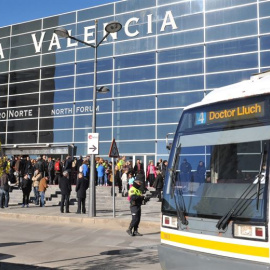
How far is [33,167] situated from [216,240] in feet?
63.3

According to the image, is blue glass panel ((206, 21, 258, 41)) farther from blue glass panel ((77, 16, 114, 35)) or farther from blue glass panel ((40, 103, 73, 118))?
blue glass panel ((40, 103, 73, 118))

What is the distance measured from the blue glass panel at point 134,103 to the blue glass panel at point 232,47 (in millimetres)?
5033

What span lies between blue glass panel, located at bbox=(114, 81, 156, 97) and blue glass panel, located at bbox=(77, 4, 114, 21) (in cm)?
579

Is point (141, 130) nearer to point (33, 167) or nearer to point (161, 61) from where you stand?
point (161, 61)

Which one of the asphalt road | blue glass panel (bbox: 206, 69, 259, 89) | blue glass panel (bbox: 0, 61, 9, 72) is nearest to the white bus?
the asphalt road

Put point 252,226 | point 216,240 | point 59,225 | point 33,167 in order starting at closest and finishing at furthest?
point 252,226 < point 216,240 < point 59,225 < point 33,167

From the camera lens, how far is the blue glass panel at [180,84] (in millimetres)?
27000

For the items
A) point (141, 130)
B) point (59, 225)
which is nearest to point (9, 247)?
point (59, 225)

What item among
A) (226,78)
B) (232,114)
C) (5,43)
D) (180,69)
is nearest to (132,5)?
(180,69)

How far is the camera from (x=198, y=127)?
210 inches

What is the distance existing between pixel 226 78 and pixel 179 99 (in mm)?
3418

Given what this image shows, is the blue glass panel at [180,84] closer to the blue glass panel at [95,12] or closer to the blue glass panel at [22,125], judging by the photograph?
the blue glass panel at [95,12]

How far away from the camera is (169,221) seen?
208 inches

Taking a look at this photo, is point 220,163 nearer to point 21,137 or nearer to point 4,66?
point 21,137
